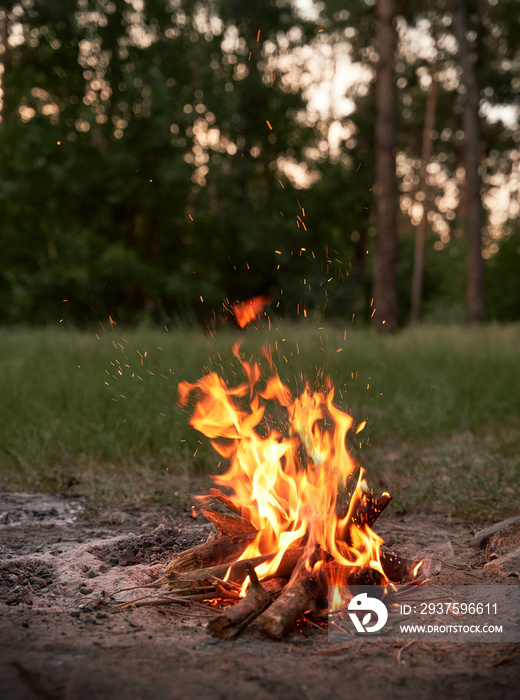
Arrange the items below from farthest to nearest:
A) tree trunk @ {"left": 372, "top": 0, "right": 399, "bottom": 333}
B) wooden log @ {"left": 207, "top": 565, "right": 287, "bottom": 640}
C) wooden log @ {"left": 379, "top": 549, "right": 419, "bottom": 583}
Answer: tree trunk @ {"left": 372, "top": 0, "right": 399, "bottom": 333} < wooden log @ {"left": 379, "top": 549, "right": 419, "bottom": 583} < wooden log @ {"left": 207, "top": 565, "right": 287, "bottom": 640}

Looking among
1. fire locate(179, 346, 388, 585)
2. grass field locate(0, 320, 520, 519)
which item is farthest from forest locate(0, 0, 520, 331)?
fire locate(179, 346, 388, 585)

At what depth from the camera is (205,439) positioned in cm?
655

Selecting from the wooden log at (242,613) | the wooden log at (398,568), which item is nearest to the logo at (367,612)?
the wooden log at (398,568)

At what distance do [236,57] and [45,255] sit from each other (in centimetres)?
830

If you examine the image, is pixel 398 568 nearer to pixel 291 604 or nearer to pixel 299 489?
pixel 299 489

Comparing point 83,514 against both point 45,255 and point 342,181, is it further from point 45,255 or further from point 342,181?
point 342,181

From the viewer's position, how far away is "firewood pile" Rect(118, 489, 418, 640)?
2941 millimetres

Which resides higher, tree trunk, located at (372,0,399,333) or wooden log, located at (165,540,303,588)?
tree trunk, located at (372,0,399,333)

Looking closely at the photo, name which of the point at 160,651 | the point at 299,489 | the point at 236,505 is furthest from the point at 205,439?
the point at 160,651

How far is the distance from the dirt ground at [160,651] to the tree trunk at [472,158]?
15.5 metres

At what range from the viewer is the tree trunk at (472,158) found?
18703mm

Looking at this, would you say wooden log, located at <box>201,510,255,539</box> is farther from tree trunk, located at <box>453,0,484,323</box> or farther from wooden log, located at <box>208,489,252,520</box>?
tree trunk, located at <box>453,0,484,323</box>

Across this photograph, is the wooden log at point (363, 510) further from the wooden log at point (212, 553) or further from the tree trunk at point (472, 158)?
the tree trunk at point (472, 158)

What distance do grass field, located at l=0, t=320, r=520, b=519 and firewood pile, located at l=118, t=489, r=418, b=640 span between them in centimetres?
154
